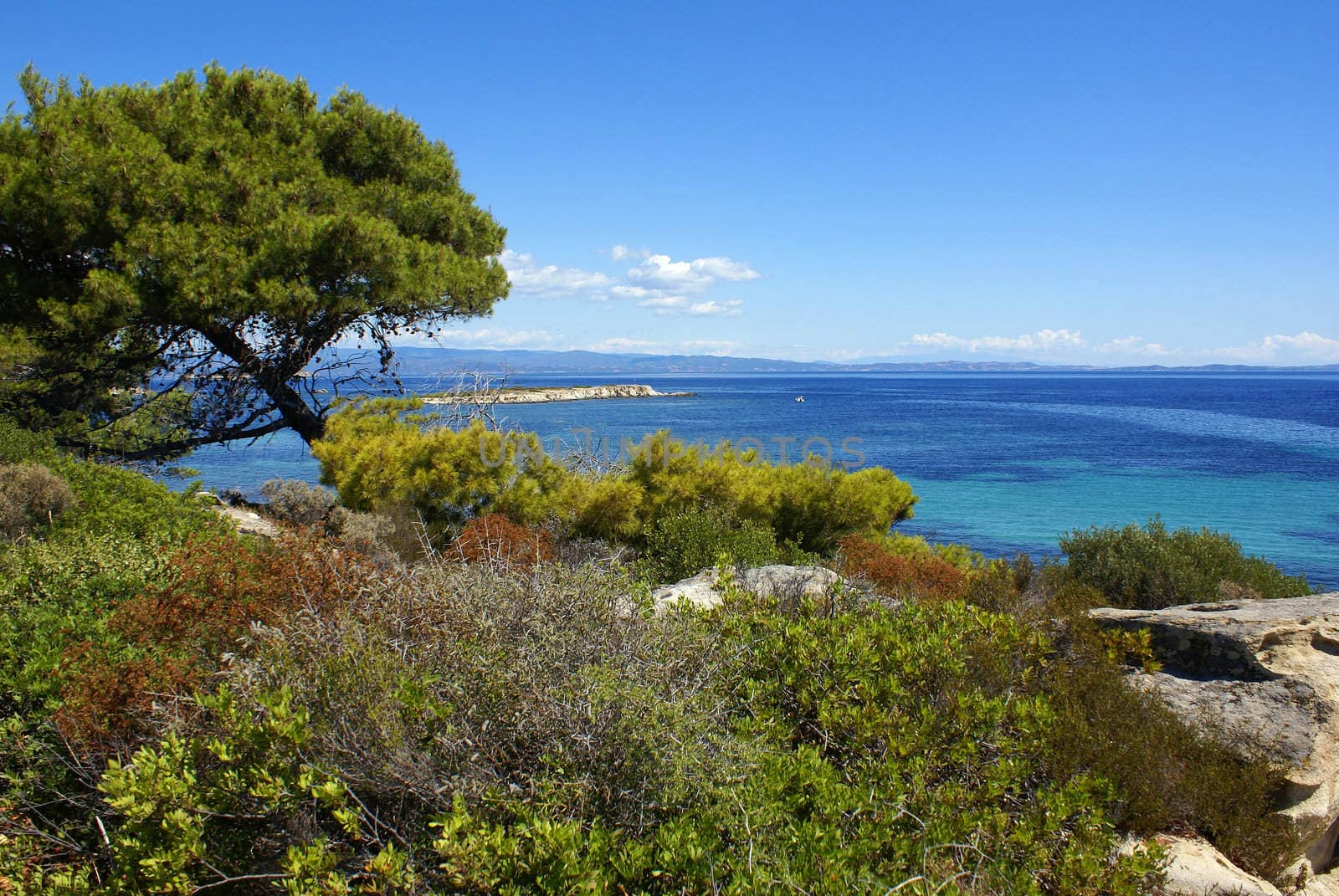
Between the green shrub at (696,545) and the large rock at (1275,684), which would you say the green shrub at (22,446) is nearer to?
the green shrub at (696,545)

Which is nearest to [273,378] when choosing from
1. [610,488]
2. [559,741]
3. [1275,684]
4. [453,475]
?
[453,475]

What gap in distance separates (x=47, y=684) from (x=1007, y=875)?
157 inches

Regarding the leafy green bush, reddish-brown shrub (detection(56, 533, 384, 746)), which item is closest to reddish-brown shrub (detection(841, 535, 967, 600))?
the leafy green bush

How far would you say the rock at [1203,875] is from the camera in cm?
329

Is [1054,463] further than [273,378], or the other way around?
[1054,463]

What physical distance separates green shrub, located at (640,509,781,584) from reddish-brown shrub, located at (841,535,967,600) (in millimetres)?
802

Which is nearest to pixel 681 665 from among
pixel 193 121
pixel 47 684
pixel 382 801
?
pixel 382 801

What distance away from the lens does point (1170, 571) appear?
8.30 m

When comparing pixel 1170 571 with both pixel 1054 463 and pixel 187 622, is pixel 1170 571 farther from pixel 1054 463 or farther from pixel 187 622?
pixel 1054 463

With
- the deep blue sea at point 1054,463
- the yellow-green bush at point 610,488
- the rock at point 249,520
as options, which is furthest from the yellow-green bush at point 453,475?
the deep blue sea at point 1054,463

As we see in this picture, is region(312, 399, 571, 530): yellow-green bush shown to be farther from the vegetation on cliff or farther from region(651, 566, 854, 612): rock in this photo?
the vegetation on cliff

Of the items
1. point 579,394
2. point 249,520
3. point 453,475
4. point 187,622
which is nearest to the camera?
point 187,622

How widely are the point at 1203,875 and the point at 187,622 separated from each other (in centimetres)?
470

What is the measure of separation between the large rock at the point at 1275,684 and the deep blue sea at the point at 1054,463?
257 inches
